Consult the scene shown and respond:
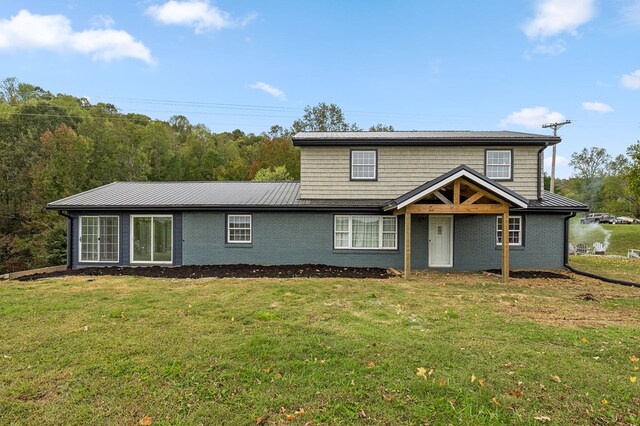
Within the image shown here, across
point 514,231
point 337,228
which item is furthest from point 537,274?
point 337,228

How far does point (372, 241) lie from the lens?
12406 mm

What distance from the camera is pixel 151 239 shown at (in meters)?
12.6

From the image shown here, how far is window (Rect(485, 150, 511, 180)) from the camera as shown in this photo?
12867 mm

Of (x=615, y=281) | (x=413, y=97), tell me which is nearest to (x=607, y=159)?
(x=413, y=97)

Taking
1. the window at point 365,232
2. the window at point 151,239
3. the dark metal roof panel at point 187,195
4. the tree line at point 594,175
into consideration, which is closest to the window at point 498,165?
the window at point 365,232

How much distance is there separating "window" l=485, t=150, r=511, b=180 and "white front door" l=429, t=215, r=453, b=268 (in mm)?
2407

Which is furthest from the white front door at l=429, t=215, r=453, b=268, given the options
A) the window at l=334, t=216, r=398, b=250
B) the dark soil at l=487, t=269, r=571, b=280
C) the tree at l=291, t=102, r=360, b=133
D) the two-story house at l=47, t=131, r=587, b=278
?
the tree at l=291, t=102, r=360, b=133

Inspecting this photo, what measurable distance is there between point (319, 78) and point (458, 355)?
70.1 ft

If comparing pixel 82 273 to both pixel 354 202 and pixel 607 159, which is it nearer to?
pixel 354 202

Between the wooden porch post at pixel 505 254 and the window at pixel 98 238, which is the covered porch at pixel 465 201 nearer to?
the wooden porch post at pixel 505 254

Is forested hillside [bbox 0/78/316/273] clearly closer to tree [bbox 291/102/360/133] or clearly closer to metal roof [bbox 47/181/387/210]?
tree [bbox 291/102/360/133]

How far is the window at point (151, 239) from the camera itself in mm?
12539

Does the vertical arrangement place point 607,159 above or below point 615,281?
above

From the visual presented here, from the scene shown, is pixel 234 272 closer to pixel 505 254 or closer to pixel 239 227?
pixel 239 227
